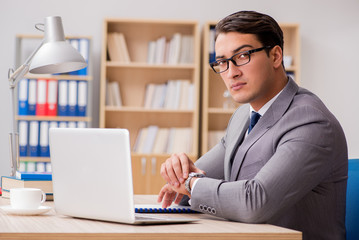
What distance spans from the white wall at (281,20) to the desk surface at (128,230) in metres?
3.64

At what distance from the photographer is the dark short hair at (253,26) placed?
165 cm

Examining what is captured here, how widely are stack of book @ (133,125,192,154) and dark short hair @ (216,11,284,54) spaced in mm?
→ 2916

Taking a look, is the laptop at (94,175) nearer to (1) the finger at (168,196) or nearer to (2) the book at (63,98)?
(1) the finger at (168,196)

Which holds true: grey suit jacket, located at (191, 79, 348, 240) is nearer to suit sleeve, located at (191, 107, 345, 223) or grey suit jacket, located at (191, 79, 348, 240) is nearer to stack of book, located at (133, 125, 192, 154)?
suit sleeve, located at (191, 107, 345, 223)

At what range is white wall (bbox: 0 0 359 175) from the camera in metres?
4.78

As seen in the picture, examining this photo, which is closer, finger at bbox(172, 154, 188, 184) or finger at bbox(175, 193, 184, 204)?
finger at bbox(172, 154, 188, 184)

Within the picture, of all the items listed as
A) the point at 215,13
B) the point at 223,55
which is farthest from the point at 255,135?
the point at 215,13

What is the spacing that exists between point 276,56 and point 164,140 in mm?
2944

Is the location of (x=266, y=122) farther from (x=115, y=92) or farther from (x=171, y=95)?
(x=115, y=92)

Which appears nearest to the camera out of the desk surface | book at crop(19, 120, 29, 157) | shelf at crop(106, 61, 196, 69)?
the desk surface

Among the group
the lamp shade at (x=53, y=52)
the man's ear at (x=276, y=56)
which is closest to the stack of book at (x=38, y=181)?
the lamp shade at (x=53, y=52)

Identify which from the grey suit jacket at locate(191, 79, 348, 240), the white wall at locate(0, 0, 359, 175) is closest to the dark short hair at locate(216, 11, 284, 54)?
the grey suit jacket at locate(191, 79, 348, 240)

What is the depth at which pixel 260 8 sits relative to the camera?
495 cm

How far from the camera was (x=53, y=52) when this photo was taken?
1.90m
